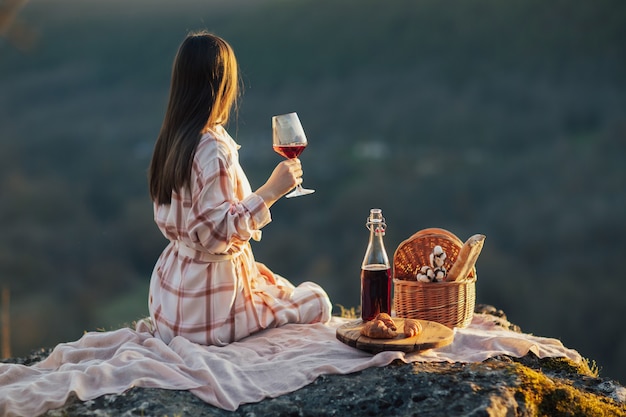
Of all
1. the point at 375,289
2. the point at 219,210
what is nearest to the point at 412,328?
the point at 375,289

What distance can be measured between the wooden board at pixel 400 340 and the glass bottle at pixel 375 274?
0.13 metres

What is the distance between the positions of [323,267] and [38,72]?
781cm

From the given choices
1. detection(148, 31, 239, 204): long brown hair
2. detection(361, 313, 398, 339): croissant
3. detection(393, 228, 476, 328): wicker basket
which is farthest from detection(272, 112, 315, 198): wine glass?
detection(393, 228, 476, 328): wicker basket

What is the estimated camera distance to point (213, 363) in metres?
3.16

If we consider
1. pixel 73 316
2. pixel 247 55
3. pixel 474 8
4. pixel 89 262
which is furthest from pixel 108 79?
pixel 474 8

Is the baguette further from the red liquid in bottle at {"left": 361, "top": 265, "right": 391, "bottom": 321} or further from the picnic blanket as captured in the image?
the red liquid in bottle at {"left": 361, "top": 265, "right": 391, "bottom": 321}

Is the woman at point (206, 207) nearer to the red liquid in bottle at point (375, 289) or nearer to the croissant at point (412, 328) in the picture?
the red liquid in bottle at point (375, 289)

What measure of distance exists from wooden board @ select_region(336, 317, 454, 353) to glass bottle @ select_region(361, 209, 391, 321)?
134 millimetres

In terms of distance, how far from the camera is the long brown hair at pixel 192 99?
11.0 feet

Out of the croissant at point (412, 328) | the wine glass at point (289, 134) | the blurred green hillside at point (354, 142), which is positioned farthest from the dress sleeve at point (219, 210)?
the blurred green hillside at point (354, 142)

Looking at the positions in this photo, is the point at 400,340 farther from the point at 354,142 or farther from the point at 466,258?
the point at 354,142

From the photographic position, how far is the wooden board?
10.3 ft

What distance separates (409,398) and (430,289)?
2.86 feet

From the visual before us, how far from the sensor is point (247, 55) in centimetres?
1920
